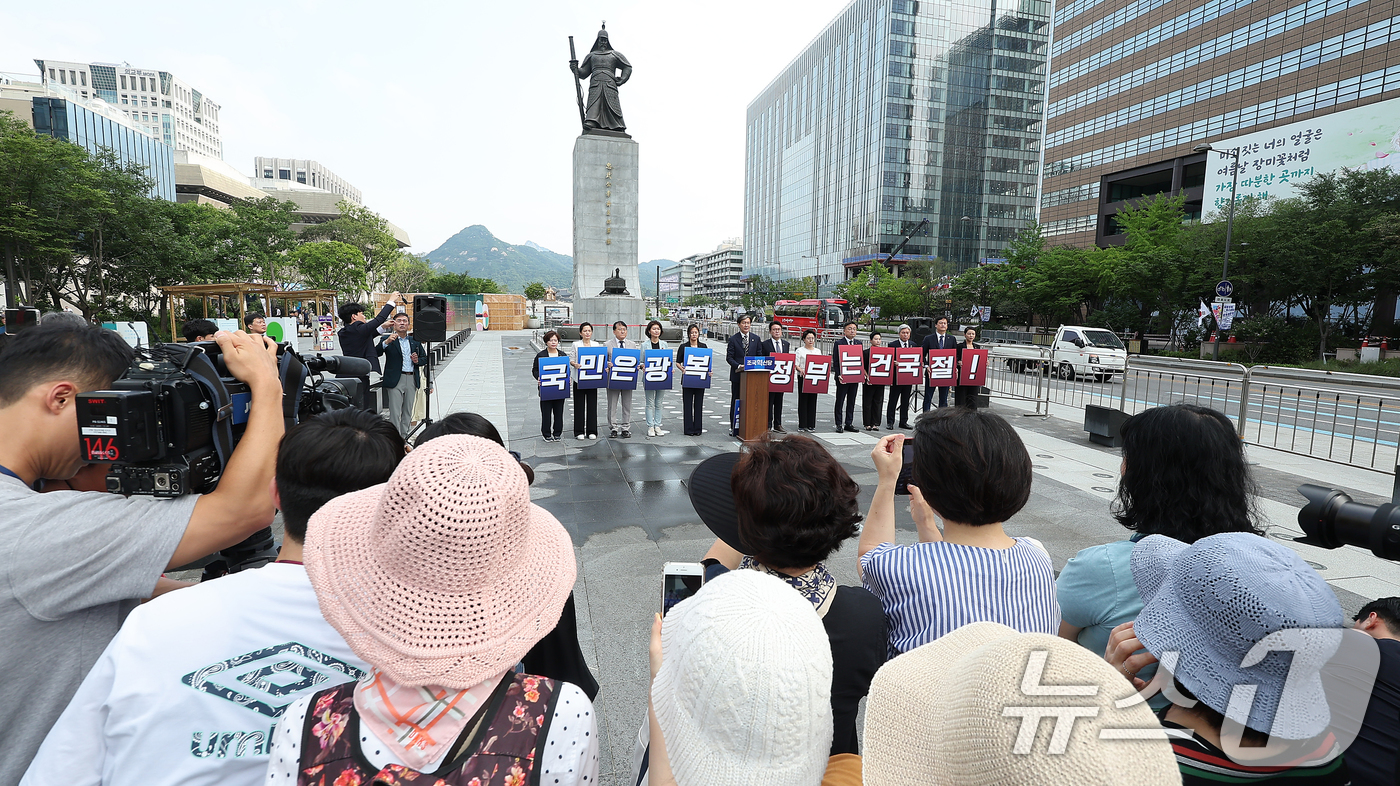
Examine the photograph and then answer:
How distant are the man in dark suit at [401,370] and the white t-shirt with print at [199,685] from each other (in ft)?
25.6

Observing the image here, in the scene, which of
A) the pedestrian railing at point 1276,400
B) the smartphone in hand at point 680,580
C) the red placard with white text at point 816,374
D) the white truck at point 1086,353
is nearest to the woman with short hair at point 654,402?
the red placard with white text at point 816,374

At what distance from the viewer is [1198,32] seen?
39.5 meters

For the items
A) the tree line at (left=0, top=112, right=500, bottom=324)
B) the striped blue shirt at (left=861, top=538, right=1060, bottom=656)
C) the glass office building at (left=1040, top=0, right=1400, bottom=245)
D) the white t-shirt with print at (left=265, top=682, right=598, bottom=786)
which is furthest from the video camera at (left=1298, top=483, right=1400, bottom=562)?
the glass office building at (left=1040, top=0, right=1400, bottom=245)

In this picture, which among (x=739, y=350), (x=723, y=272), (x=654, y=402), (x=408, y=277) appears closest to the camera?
(x=654, y=402)

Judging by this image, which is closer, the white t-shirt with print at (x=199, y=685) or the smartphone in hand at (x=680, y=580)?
A: the white t-shirt with print at (x=199, y=685)

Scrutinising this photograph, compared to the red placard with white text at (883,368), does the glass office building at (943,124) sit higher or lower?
higher

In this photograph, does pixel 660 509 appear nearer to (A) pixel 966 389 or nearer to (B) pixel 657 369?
(B) pixel 657 369

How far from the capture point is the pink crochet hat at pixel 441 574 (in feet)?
3.24

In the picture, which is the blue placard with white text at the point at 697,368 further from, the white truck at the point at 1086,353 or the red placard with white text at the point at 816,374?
the white truck at the point at 1086,353

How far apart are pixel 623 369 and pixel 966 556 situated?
7631mm

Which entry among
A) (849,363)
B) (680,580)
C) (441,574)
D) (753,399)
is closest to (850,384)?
(849,363)

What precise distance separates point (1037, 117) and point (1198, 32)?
3945 cm

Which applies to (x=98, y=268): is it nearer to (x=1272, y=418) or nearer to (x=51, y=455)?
(x=51, y=455)

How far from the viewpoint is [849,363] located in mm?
10133
